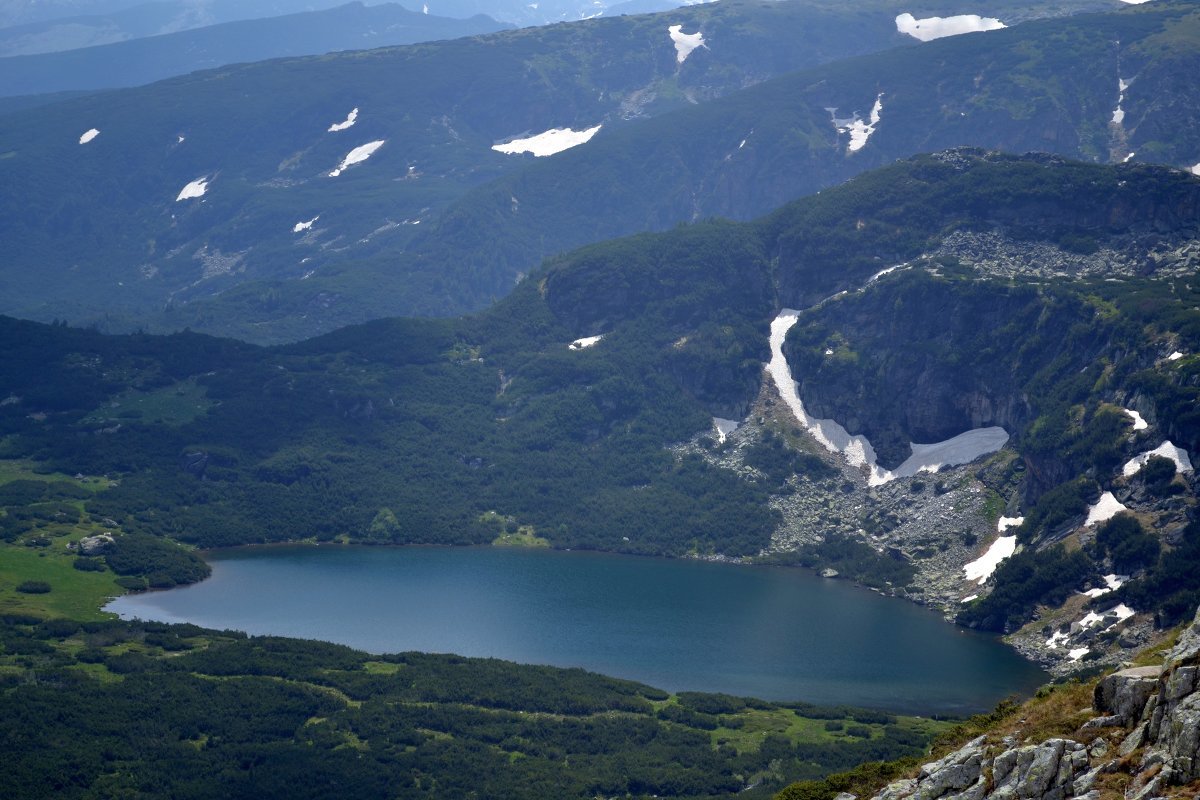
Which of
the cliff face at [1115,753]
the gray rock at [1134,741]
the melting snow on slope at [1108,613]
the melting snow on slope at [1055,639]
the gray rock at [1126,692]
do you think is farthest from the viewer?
the melting snow on slope at [1055,639]

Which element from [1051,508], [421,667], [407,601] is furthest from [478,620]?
[1051,508]

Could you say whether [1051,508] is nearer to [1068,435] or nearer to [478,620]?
[1068,435]

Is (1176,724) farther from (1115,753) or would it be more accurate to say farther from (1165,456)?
(1165,456)

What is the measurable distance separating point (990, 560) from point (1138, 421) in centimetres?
2036

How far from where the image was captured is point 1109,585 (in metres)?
166

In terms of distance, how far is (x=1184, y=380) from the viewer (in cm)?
17975

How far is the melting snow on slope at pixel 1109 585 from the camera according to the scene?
16512 centimetres

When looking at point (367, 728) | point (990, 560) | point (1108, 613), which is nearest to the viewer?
point (367, 728)

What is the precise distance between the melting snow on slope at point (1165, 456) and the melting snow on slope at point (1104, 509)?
2964 millimetres

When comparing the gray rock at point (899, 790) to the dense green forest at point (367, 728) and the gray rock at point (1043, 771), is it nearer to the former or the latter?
the gray rock at point (1043, 771)

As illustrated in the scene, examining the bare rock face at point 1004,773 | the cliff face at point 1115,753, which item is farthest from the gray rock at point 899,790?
the cliff face at point 1115,753

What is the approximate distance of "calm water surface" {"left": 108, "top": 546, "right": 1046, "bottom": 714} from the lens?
15162 centimetres

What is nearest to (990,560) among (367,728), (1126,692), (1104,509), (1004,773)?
(1104,509)

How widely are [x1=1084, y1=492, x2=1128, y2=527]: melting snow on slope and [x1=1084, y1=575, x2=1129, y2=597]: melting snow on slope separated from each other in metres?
9.88
